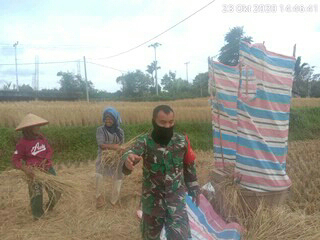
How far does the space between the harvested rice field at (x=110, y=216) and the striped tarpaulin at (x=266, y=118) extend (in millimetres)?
327

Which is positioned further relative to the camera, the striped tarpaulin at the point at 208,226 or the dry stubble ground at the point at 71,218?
the dry stubble ground at the point at 71,218

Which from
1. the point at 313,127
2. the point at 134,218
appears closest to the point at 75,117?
the point at 134,218

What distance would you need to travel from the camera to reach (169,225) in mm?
2379

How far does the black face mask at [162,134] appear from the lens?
2303mm

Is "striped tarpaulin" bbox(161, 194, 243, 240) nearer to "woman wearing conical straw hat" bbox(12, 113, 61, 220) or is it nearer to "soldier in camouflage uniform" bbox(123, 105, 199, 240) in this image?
"soldier in camouflage uniform" bbox(123, 105, 199, 240)

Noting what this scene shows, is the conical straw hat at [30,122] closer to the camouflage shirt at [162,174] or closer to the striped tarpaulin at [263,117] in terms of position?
the camouflage shirt at [162,174]

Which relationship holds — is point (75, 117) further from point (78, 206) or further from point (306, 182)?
point (306, 182)

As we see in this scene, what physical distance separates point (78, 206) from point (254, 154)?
2.34 m

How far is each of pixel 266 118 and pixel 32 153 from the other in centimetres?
257

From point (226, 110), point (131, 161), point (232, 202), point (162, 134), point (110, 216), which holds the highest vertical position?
point (226, 110)

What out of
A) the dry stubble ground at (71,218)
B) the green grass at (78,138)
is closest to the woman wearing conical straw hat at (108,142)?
the dry stubble ground at (71,218)

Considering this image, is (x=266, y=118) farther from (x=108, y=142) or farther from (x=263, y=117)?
(x=108, y=142)

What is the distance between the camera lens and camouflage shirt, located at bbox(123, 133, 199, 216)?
2.33 m

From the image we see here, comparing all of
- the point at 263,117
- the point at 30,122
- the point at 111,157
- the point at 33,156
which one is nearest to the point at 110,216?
the point at 111,157
